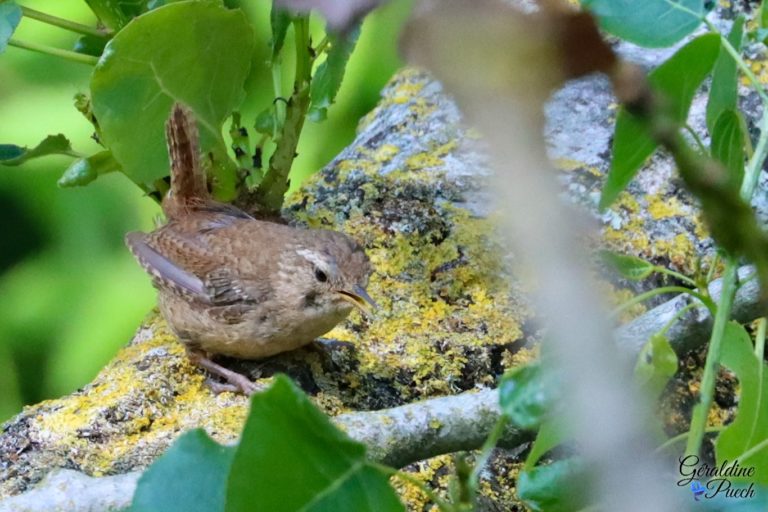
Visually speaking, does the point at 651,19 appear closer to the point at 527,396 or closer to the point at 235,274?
the point at 527,396

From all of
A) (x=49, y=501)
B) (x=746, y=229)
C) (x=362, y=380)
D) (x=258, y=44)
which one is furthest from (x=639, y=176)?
(x=746, y=229)

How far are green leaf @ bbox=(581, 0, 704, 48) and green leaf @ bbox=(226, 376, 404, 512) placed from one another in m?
0.56

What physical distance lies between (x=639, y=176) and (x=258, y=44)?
1023 mm

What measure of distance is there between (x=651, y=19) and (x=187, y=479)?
0.71 m

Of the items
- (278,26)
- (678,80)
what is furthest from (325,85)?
(678,80)

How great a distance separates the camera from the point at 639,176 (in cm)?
220

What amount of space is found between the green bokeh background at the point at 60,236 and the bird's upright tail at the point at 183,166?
0.63m

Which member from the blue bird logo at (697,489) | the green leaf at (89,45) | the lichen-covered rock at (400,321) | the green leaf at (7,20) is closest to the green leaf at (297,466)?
the blue bird logo at (697,489)

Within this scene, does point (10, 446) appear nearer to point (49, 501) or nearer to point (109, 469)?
point (109, 469)

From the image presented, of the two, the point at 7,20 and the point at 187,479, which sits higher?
the point at 7,20

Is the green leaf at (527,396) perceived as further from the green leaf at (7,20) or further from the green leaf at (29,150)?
the green leaf at (29,150)

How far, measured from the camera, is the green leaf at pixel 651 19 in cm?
106

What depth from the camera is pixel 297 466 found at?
0.77m

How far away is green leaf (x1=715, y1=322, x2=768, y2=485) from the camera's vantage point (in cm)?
105
